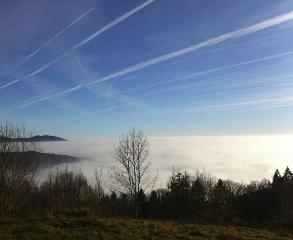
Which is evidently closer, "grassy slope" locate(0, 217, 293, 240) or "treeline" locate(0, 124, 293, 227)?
"grassy slope" locate(0, 217, 293, 240)

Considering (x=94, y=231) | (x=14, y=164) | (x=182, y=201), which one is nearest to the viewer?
(x=94, y=231)

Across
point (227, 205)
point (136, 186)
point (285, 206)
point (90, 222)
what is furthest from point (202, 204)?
point (90, 222)

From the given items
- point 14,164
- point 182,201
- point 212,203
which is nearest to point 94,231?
point 14,164

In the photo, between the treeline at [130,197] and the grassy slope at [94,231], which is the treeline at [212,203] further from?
the grassy slope at [94,231]

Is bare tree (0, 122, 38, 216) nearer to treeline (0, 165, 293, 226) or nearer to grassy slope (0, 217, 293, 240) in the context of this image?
treeline (0, 165, 293, 226)

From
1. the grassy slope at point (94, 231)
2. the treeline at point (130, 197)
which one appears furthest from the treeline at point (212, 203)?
the grassy slope at point (94, 231)

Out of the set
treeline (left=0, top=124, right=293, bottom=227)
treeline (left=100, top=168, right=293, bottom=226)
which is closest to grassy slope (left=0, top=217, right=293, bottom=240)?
treeline (left=0, top=124, right=293, bottom=227)

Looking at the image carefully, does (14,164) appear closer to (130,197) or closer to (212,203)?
(130,197)

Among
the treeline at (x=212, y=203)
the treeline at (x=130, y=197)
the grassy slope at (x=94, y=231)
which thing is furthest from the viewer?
the treeline at (x=212, y=203)

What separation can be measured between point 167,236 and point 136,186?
28187 millimetres

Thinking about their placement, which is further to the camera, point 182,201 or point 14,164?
point 182,201

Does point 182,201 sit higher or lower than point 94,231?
higher

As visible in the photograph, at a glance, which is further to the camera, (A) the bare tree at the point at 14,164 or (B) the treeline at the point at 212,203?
(B) the treeline at the point at 212,203

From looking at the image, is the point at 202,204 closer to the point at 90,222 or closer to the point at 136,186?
the point at 136,186
